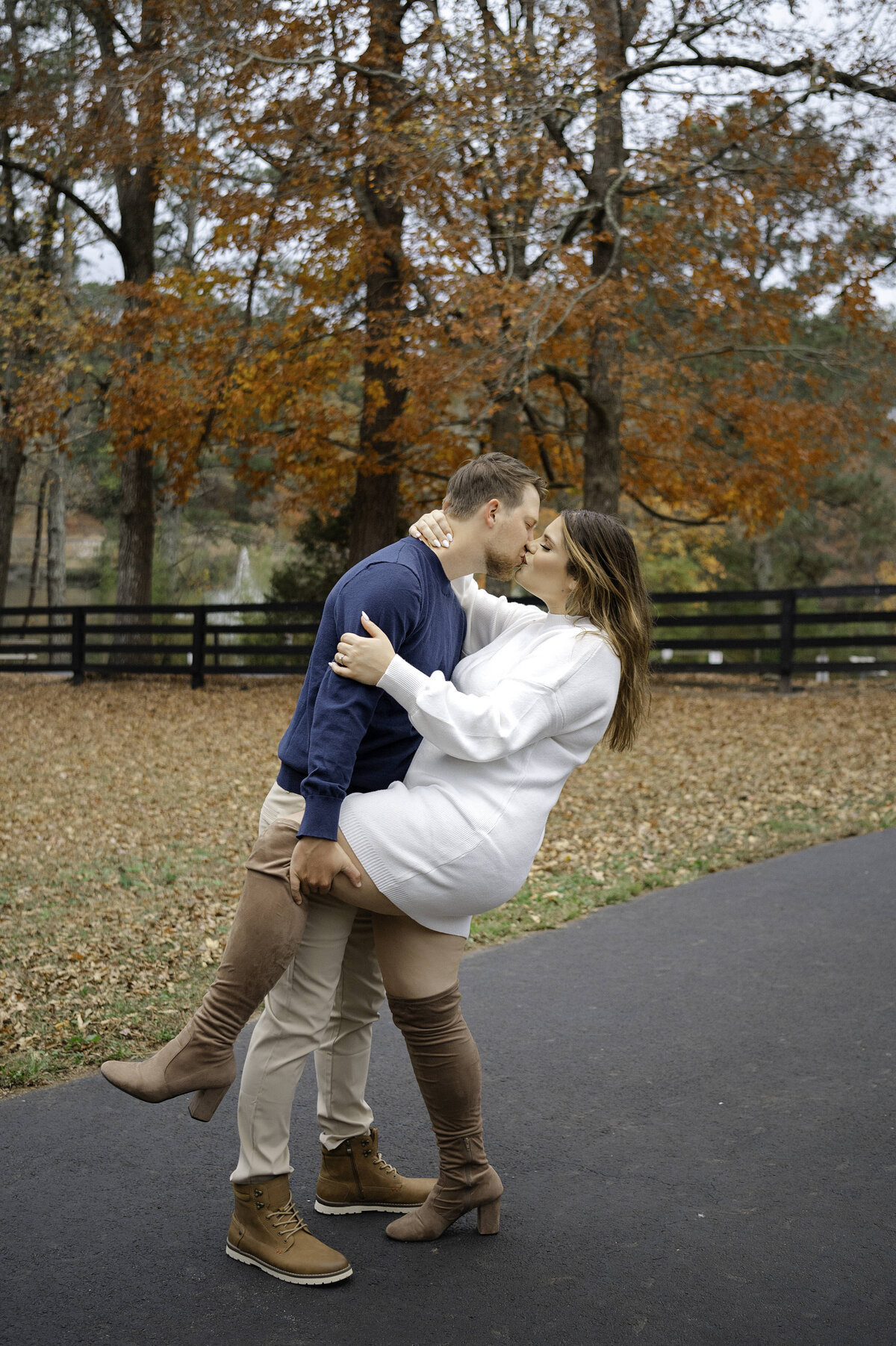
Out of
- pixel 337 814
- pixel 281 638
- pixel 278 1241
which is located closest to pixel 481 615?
pixel 337 814

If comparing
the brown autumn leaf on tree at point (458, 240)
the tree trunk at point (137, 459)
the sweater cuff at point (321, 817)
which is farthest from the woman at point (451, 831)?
the tree trunk at point (137, 459)

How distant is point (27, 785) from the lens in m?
10.1

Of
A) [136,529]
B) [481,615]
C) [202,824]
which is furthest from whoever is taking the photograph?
[136,529]

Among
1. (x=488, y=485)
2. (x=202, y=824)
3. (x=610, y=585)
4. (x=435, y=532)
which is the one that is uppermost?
(x=488, y=485)

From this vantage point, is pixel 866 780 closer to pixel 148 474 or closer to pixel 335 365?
pixel 335 365

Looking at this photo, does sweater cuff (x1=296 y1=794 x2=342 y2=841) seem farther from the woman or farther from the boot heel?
the boot heel

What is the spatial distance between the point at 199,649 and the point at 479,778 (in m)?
14.9

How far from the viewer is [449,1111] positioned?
2.95 metres

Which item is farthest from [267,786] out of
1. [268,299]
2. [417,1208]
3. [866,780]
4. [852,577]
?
[852,577]

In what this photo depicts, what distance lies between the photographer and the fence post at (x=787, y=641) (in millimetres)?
14828

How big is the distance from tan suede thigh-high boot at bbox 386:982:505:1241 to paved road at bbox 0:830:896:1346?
0.07m

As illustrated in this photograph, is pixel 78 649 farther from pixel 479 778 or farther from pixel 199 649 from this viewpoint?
pixel 479 778

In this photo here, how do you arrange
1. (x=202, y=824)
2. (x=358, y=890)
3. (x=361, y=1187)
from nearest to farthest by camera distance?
(x=358, y=890) → (x=361, y=1187) → (x=202, y=824)

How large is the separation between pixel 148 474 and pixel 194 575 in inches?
740
